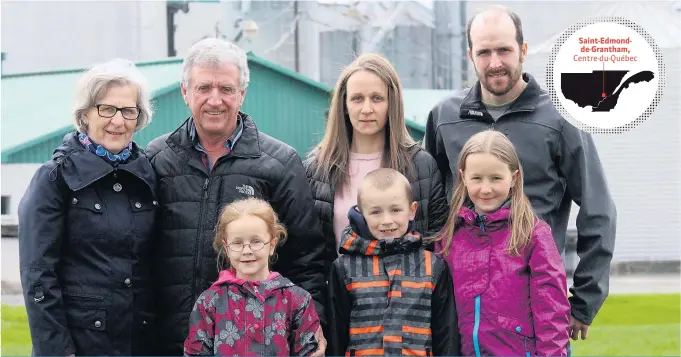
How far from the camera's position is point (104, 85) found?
12.2 ft

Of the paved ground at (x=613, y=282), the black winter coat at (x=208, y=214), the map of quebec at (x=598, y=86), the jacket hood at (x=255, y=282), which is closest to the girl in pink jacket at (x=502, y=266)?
the black winter coat at (x=208, y=214)

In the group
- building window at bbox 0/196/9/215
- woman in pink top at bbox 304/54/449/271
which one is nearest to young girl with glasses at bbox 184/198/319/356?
woman in pink top at bbox 304/54/449/271

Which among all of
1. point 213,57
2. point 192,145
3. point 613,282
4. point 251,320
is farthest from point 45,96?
point 251,320

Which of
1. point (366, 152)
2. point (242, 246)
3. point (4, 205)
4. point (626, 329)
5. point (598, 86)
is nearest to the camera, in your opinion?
point (242, 246)

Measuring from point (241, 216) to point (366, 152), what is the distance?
741 mm

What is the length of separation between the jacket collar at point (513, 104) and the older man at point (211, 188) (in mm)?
925

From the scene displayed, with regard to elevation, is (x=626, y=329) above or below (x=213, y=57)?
below

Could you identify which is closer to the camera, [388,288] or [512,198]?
[388,288]

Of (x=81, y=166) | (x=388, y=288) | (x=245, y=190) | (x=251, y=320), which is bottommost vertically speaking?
(x=251, y=320)

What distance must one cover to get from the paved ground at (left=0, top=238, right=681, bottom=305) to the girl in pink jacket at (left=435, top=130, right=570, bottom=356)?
13.4 m

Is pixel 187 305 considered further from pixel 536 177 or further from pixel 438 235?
pixel 536 177

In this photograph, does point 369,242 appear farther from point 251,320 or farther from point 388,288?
point 251,320

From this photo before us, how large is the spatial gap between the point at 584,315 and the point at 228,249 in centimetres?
171

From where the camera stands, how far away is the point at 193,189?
3822 mm
